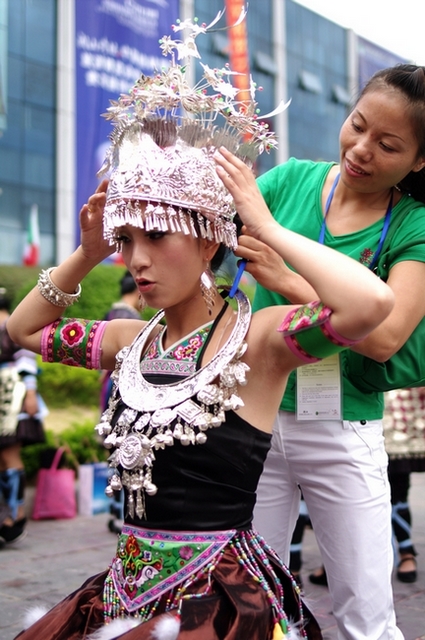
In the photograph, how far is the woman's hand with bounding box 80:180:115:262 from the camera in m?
2.12

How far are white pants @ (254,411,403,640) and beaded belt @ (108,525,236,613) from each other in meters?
0.51

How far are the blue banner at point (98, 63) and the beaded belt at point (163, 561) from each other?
45.5 ft

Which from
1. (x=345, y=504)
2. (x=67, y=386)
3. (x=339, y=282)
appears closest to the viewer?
(x=339, y=282)

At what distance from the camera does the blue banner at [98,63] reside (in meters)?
15.1

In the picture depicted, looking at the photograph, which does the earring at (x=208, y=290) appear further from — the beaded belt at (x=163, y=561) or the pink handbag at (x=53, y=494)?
the pink handbag at (x=53, y=494)

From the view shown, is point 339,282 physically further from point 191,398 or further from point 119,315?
point 119,315

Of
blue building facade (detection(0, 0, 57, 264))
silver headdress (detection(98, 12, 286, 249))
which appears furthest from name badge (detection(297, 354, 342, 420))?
blue building facade (detection(0, 0, 57, 264))

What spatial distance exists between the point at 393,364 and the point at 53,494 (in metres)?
4.25

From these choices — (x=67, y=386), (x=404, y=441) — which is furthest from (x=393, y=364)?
A: (x=67, y=386)

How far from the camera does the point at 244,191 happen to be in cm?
179

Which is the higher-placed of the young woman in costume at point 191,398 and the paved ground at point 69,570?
the young woman in costume at point 191,398

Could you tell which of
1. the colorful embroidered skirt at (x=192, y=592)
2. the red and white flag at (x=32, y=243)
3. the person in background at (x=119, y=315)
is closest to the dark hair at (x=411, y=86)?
the colorful embroidered skirt at (x=192, y=592)

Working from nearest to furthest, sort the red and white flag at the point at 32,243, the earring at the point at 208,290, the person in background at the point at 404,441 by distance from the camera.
A: 1. the earring at the point at 208,290
2. the person in background at the point at 404,441
3. the red and white flag at the point at 32,243

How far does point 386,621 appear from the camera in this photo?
2.17 meters
